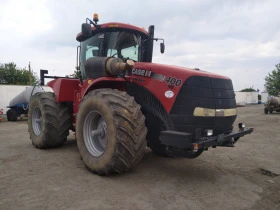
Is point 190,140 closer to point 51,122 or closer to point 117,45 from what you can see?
point 117,45

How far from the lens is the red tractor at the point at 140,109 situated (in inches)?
149

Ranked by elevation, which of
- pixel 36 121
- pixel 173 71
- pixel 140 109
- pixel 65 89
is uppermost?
pixel 173 71

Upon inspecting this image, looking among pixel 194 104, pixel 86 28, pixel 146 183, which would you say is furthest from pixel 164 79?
pixel 86 28

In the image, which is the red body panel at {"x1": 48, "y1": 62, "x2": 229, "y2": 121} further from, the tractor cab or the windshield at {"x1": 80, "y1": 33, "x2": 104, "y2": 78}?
the windshield at {"x1": 80, "y1": 33, "x2": 104, "y2": 78}

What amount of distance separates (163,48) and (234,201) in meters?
3.73

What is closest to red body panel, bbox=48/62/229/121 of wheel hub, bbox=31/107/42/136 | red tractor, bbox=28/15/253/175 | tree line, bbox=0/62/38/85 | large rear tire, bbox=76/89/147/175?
red tractor, bbox=28/15/253/175

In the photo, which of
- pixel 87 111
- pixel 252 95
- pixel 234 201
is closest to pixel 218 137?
pixel 234 201

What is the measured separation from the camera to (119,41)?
507 centimetres

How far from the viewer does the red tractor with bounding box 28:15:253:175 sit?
377 centimetres

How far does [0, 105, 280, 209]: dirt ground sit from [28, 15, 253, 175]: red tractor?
1.23 ft

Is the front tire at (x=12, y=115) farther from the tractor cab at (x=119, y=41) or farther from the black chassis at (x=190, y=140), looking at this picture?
the black chassis at (x=190, y=140)

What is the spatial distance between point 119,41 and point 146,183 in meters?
2.79

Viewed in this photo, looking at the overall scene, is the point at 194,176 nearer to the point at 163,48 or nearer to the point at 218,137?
the point at 218,137

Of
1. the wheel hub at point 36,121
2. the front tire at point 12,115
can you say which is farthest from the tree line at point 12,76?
the wheel hub at point 36,121
